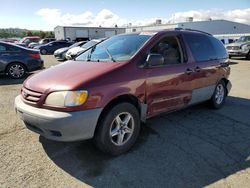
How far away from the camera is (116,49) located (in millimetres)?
4430

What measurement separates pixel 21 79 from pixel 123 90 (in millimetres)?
7688

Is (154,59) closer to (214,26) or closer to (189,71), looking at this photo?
(189,71)

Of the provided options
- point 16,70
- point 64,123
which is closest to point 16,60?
point 16,70

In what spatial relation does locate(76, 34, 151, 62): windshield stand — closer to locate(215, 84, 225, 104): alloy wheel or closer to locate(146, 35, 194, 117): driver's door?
locate(146, 35, 194, 117): driver's door

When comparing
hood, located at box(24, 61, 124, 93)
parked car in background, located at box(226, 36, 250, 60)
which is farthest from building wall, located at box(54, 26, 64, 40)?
hood, located at box(24, 61, 124, 93)

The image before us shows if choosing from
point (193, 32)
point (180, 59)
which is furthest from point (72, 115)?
point (193, 32)

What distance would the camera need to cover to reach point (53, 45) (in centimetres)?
2752

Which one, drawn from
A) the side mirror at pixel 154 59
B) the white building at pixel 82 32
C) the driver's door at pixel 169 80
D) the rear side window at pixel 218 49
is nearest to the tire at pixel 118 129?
the driver's door at pixel 169 80

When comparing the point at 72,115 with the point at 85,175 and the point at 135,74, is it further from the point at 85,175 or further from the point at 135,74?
the point at 135,74

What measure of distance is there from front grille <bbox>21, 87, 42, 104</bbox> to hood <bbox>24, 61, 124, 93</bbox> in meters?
0.05

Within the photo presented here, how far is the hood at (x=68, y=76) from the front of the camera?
3.34 metres

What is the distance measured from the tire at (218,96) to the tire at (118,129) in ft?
8.89

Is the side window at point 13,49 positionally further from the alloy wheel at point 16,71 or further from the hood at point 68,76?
the hood at point 68,76

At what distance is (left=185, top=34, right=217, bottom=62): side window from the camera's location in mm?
5055
